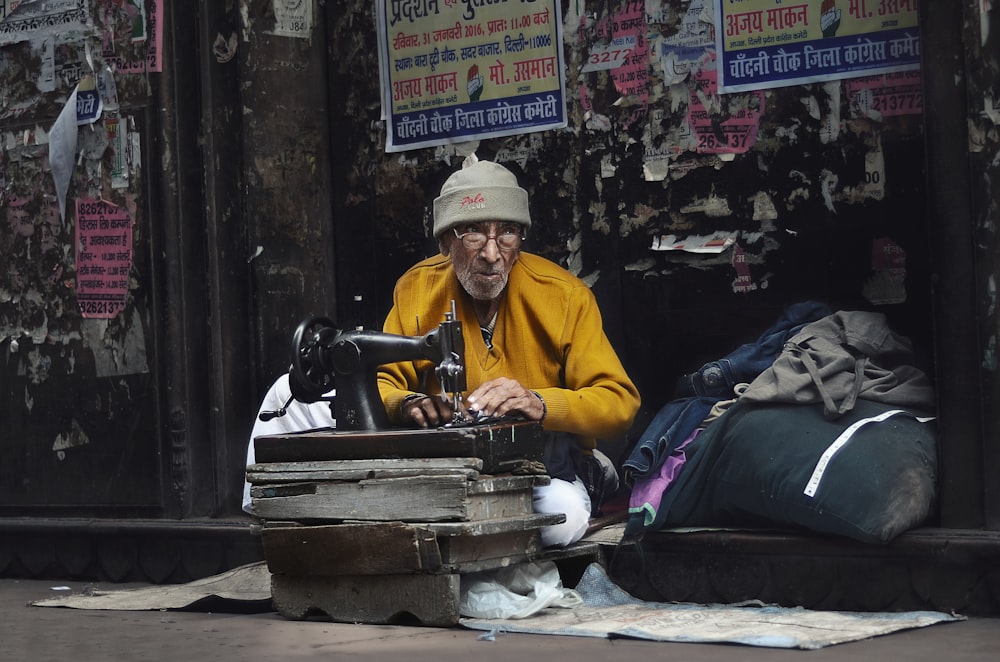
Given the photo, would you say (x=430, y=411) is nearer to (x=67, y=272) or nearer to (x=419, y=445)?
(x=419, y=445)

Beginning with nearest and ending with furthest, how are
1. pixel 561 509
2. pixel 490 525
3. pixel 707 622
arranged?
pixel 707 622 < pixel 490 525 < pixel 561 509

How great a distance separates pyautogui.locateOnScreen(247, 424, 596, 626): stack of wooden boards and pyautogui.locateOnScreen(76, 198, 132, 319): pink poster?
1831 mm

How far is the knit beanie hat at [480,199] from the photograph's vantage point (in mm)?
5035

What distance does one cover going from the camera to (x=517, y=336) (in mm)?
5137

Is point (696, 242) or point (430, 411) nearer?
point (430, 411)

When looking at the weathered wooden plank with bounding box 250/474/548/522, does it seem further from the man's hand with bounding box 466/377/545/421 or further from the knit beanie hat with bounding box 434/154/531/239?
the knit beanie hat with bounding box 434/154/531/239

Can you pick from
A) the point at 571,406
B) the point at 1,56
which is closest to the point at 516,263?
the point at 571,406

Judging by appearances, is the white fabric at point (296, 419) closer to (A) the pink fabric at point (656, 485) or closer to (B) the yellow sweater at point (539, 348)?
(B) the yellow sweater at point (539, 348)

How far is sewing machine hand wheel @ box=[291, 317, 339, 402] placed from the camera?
493cm

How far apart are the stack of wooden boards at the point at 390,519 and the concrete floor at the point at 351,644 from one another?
10 cm

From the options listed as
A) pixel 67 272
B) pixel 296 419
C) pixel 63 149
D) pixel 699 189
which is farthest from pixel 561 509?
pixel 63 149

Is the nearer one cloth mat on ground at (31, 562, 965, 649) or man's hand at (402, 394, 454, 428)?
cloth mat on ground at (31, 562, 965, 649)

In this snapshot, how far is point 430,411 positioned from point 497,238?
652 mm

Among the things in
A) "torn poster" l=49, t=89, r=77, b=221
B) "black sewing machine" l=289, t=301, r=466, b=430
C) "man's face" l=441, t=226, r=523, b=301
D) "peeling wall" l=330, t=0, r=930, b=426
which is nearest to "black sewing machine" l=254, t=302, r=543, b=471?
"black sewing machine" l=289, t=301, r=466, b=430
